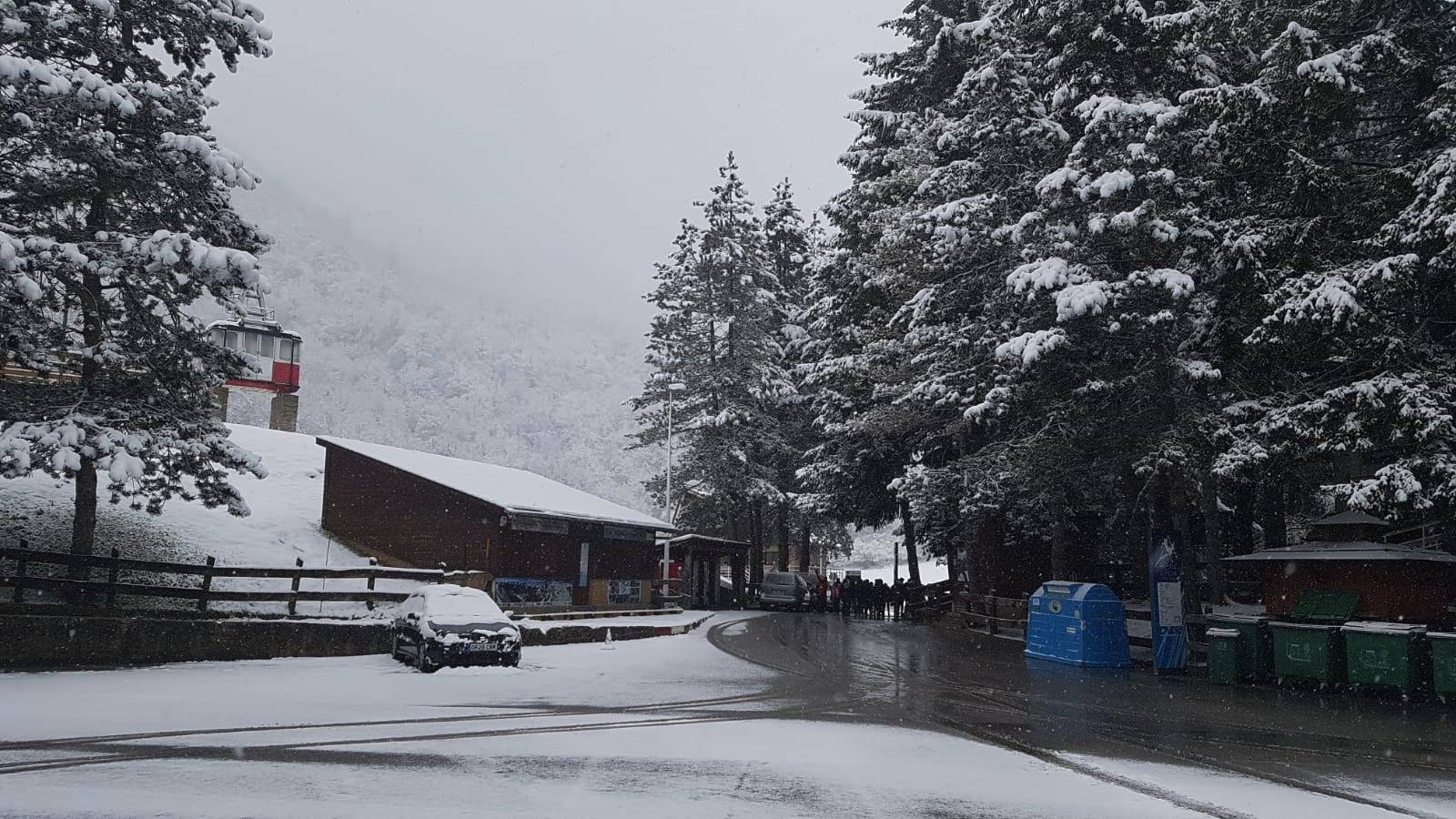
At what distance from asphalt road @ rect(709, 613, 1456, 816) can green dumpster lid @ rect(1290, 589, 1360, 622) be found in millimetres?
1275

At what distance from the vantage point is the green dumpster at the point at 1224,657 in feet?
55.3

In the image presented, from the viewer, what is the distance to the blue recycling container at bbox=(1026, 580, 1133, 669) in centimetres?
1884

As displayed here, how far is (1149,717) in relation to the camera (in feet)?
40.9

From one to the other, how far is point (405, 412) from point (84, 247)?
507 ft

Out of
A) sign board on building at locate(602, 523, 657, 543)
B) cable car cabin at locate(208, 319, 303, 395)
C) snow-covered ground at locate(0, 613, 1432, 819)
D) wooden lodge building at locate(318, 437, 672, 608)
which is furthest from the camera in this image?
cable car cabin at locate(208, 319, 303, 395)

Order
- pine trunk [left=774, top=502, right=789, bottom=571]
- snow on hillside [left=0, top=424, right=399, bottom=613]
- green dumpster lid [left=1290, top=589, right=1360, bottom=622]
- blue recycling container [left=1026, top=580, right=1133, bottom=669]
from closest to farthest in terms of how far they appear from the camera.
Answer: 1. green dumpster lid [left=1290, top=589, right=1360, bottom=622]
2. blue recycling container [left=1026, top=580, right=1133, bottom=669]
3. snow on hillside [left=0, top=424, right=399, bottom=613]
4. pine trunk [left=774, top=502, right=789, bottom=571]

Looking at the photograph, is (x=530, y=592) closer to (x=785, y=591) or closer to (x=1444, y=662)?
(x=785, y=591)

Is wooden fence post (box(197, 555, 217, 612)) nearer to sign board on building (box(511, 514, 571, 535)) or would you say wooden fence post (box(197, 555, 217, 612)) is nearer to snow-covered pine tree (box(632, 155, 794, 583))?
sign board on building (box(511, 514, 571, 535))

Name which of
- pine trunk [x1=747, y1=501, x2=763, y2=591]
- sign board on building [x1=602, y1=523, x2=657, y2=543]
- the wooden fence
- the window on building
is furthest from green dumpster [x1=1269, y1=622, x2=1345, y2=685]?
pine trunk [x1=747, y1=501, x2=763, y2=591]

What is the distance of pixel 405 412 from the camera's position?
541 ft

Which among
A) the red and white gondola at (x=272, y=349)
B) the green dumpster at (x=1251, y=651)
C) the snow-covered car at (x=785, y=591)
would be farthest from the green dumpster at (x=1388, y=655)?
the red and white gondola at (x=272, y=349)

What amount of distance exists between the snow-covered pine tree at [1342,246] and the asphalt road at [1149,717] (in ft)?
12.4

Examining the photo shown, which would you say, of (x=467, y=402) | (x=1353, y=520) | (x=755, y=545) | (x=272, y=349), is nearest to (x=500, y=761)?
(x=1353, y=520)

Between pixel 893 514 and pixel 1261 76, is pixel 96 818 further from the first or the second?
pixel 893 514
